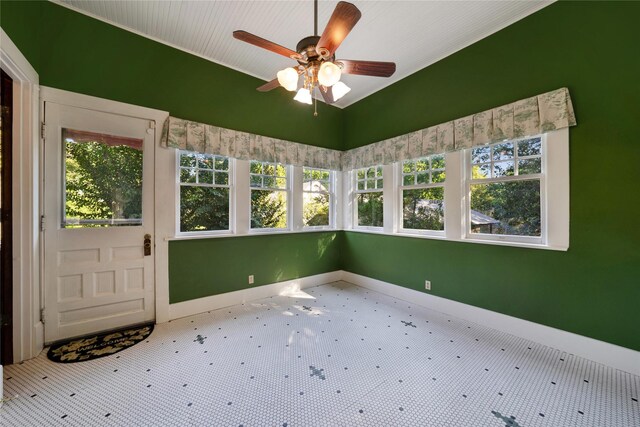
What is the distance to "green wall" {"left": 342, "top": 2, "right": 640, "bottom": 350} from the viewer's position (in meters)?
2.00

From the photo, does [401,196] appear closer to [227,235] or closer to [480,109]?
[480,109]

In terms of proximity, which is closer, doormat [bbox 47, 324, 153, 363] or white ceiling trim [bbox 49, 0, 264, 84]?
doormat [bbox 47, 324, 153, 363]

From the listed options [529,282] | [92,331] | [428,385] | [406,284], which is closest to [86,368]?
[92,331]

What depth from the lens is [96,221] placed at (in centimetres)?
253

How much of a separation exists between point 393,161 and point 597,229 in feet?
7.06

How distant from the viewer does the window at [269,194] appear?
362 centimetres

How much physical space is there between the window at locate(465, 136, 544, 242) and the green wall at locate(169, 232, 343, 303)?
226cm

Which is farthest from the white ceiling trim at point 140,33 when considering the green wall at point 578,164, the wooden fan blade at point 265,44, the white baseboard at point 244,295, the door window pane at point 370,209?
the white baseboard at point 244,295

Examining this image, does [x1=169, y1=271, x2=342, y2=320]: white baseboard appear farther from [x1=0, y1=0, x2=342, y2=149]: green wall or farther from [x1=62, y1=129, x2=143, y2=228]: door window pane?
[x1=0, y1=0, x2=342, y2=149]: green wall

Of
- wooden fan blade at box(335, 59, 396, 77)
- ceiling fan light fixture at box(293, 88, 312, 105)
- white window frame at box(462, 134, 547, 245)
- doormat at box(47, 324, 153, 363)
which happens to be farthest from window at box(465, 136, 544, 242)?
doormat at box(47, 324, 153, 363)

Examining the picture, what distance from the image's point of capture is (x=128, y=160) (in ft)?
8.82

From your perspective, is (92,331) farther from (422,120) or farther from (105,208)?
(422,120)

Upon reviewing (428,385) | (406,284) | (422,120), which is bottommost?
(428,385)

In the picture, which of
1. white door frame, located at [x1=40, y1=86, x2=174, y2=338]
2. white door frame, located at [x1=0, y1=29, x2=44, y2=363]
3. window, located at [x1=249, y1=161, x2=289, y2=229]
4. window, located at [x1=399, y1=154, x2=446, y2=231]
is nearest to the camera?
white door frame, located at [x1=0, y1=29, x2=44, y2=363]
